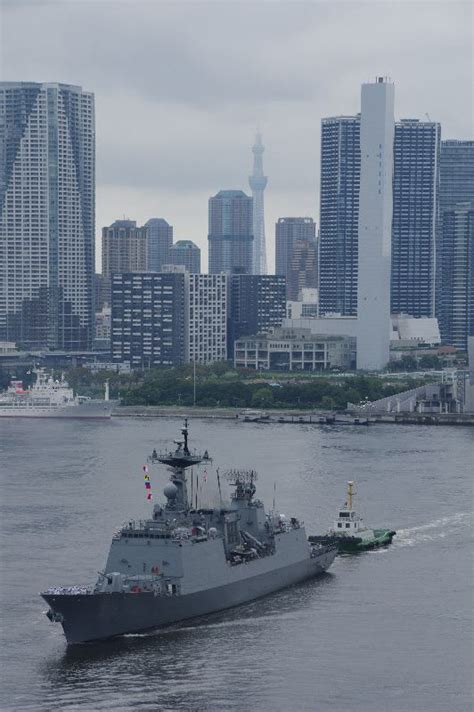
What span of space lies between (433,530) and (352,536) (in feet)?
9.12

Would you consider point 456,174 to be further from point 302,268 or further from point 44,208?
point 44,208

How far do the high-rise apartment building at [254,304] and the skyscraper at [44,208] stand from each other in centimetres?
1107

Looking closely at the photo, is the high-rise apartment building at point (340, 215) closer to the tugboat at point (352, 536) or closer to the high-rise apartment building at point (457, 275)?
the high-rise apartment building at point (457, 275)

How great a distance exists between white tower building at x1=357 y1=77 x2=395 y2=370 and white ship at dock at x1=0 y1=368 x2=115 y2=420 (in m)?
25.2

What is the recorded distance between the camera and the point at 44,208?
129m

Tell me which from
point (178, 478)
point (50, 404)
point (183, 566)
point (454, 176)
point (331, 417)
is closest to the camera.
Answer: point (183, 566)

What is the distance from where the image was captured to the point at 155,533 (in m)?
27.6

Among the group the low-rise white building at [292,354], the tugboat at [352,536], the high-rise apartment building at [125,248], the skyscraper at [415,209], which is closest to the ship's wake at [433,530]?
the tugboat at [352,536]

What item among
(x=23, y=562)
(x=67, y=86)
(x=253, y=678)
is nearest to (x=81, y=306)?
(x=67, y=86)

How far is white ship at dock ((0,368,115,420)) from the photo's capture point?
Result: 254 feet

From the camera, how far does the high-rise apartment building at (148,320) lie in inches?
4395

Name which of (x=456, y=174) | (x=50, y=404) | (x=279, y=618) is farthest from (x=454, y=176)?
(x=279, y=618)

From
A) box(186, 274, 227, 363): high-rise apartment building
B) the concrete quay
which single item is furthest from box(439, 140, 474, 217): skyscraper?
the concrete quay

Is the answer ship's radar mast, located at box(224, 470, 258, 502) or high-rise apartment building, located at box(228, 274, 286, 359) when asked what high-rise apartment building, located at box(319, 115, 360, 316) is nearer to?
high-rise apartment building, located at box(228, 274, 286, 359)
